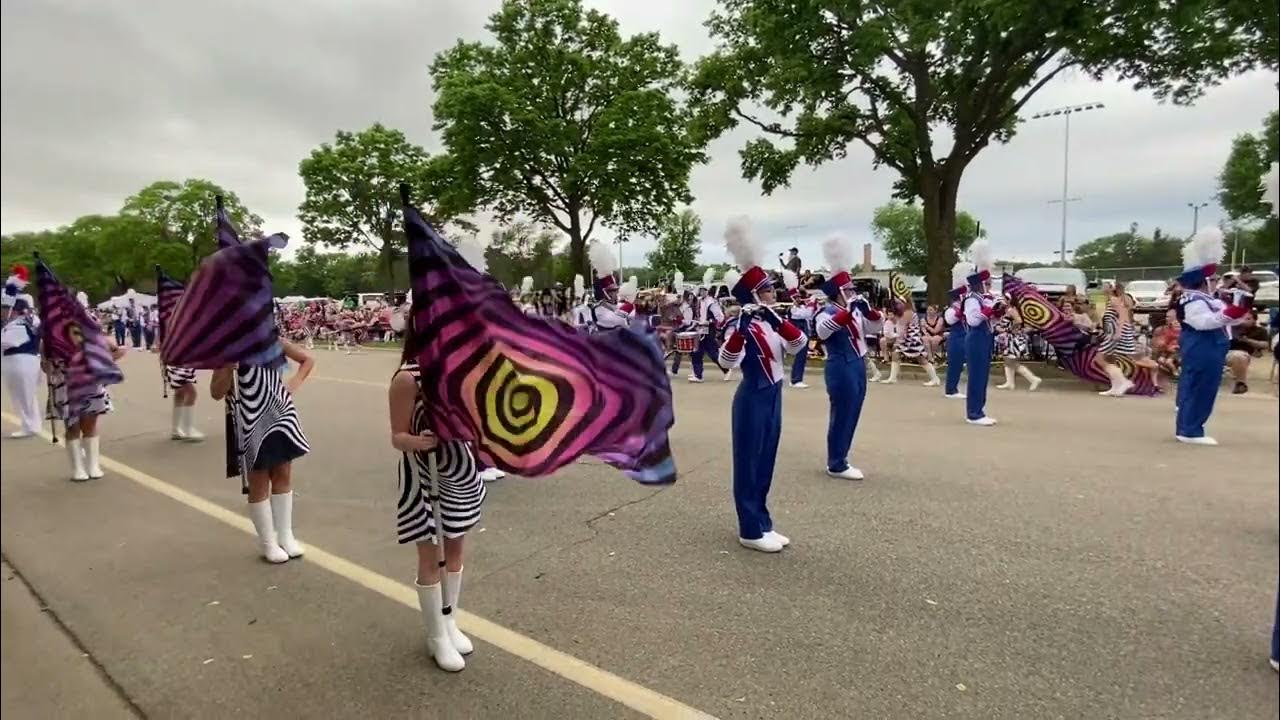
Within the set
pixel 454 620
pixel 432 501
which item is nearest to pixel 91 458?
pixel 454 620

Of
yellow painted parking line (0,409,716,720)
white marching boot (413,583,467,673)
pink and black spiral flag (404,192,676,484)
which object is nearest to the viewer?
pink and black spiral flag (404,192,676,484)

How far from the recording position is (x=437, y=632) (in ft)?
10.8

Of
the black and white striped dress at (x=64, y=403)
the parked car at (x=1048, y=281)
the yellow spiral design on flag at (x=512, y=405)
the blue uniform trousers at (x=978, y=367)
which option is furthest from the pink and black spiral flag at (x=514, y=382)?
the blue uniform trousers at (x=978, y=367)

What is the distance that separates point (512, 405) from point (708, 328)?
337cm

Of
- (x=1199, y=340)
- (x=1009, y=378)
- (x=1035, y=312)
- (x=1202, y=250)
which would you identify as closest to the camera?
(x=1202, y=250)

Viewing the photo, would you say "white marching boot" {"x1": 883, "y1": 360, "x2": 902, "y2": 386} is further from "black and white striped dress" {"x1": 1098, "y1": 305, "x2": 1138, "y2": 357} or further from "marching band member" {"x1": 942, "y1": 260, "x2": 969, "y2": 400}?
"black and white striped dress" {"x1": 1098, "y1": 305, "x2": 1138, "y2": 357}

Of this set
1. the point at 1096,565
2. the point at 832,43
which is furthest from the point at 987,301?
the point at 832,43

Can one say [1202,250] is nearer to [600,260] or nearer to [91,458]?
[600,260]

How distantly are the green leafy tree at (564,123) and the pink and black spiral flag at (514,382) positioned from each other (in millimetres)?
1611

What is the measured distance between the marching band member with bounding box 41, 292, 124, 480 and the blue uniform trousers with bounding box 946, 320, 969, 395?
9.55 m

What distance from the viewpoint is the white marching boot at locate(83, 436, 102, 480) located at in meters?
6.55

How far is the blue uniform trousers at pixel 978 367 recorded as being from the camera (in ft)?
29.2

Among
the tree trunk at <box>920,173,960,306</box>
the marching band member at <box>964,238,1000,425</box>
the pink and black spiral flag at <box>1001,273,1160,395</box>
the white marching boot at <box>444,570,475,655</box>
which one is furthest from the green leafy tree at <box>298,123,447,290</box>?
the tree trunk at <box>920,173,960,306</box>

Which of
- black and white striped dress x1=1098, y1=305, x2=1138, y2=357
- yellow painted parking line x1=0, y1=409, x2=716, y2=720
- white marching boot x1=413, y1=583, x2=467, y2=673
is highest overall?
black and white striped dress x1=1098, y1=305, x2=1138, y2=357
